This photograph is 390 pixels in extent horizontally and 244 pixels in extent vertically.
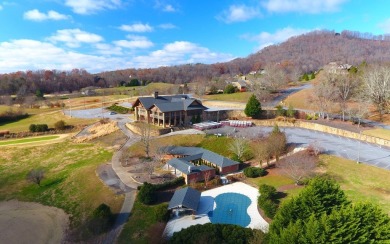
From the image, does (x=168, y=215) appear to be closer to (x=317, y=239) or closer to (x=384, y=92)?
(x=317, y=239)

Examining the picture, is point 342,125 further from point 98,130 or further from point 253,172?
point 98,130

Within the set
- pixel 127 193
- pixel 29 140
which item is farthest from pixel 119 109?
pixel 127 193

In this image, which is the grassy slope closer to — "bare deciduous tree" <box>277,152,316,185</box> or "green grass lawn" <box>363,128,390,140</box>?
"bare deciduous tree" <box>277,152,316,185</box>

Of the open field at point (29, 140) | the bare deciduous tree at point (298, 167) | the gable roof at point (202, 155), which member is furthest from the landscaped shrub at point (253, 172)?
the open field at point (29, 140)

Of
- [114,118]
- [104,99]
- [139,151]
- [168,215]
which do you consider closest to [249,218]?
[168,215]

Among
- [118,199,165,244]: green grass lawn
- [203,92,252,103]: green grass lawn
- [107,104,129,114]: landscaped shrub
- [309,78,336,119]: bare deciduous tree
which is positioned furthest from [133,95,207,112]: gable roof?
[118,199,165,244]: green grass lawn

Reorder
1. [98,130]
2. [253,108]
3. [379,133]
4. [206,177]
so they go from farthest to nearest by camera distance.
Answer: [98,130] < [253,108] < [379,133] < [206,177]
